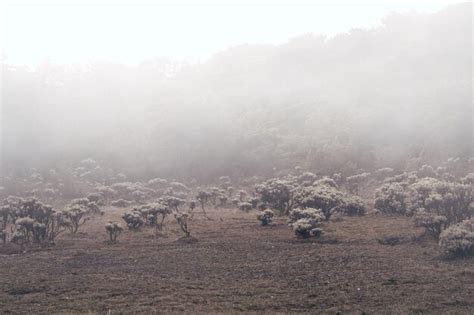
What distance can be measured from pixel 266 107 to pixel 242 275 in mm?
63102

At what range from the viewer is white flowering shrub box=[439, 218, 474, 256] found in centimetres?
2056

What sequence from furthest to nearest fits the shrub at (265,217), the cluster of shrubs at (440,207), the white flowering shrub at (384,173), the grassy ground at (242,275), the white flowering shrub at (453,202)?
the white flowering shrub at (384,173), the shrub at (265,217), the white flowering shrub at (453,202), the cluster of shrubs at (440,207), the grassy ground at (242,275)

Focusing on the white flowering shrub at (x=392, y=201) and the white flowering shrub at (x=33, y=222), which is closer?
the white flowering shrub at (x=33, y=222)

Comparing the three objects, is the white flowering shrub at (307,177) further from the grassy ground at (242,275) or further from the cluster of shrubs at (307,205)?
the grassy ground at (242,275)

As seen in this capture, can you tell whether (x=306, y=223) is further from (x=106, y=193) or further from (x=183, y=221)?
(x=106, y=193)

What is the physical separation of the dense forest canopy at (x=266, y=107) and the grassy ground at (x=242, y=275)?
2852 centimetres

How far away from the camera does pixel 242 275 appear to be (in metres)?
20.0

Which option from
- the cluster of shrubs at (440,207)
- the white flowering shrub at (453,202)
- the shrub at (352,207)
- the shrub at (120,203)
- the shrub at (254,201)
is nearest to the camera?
the cluster of shrubs at (440,207)

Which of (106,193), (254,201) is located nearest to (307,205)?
(254,201)

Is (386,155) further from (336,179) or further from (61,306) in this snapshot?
(61,306)

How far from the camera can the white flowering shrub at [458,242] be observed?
2056 centimetres

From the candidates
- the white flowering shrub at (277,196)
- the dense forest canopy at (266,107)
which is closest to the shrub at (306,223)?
the white flowering shrub at (277,196)

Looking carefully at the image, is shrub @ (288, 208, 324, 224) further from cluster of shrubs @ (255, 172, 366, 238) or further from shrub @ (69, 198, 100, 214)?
shrub @ (69, 198, 100, 214)

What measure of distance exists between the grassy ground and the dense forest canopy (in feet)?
93.6
